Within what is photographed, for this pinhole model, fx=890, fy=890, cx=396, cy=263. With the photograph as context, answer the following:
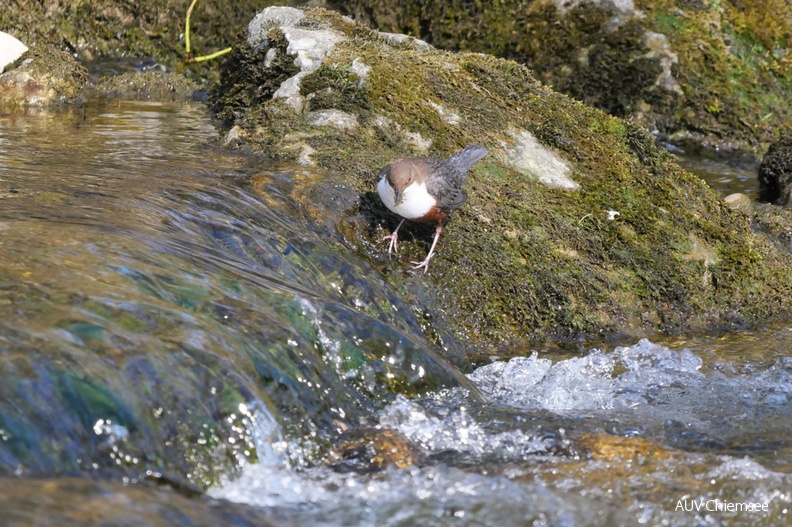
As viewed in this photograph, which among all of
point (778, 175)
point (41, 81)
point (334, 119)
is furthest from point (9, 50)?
point (778, 175)

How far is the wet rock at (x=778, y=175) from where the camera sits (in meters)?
7.96

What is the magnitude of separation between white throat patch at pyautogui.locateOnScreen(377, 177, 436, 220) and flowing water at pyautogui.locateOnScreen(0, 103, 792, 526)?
0.34 m

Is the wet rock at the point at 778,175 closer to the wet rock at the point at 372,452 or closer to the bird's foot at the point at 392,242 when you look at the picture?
the bird's foot at the point at 392,242

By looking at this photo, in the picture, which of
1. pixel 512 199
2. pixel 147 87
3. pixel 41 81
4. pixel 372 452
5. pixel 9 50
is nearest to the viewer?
pixel 372 452

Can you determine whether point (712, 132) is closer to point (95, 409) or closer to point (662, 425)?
point (662, 425)

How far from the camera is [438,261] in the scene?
4906 mm

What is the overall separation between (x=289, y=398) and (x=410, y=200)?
5.45 feet

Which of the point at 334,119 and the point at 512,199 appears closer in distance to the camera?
the point at 512,199

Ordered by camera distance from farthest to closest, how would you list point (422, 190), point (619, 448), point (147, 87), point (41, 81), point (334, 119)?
1. point (147, 87)
2. point (41, 81)
3. point (334, 119)
4. point (422, 190)
5. point (619, 448)

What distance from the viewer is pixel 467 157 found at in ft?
16.9

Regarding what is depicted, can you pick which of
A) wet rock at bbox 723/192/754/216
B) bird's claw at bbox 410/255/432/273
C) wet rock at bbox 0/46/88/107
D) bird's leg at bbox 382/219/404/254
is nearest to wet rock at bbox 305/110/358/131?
bird's leg at bbox 382/219/404/254

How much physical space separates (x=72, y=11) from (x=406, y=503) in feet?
31.9

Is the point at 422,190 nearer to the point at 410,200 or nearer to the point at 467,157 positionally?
the point at 410,200

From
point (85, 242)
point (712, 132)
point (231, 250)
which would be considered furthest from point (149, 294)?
point (712, 132)
